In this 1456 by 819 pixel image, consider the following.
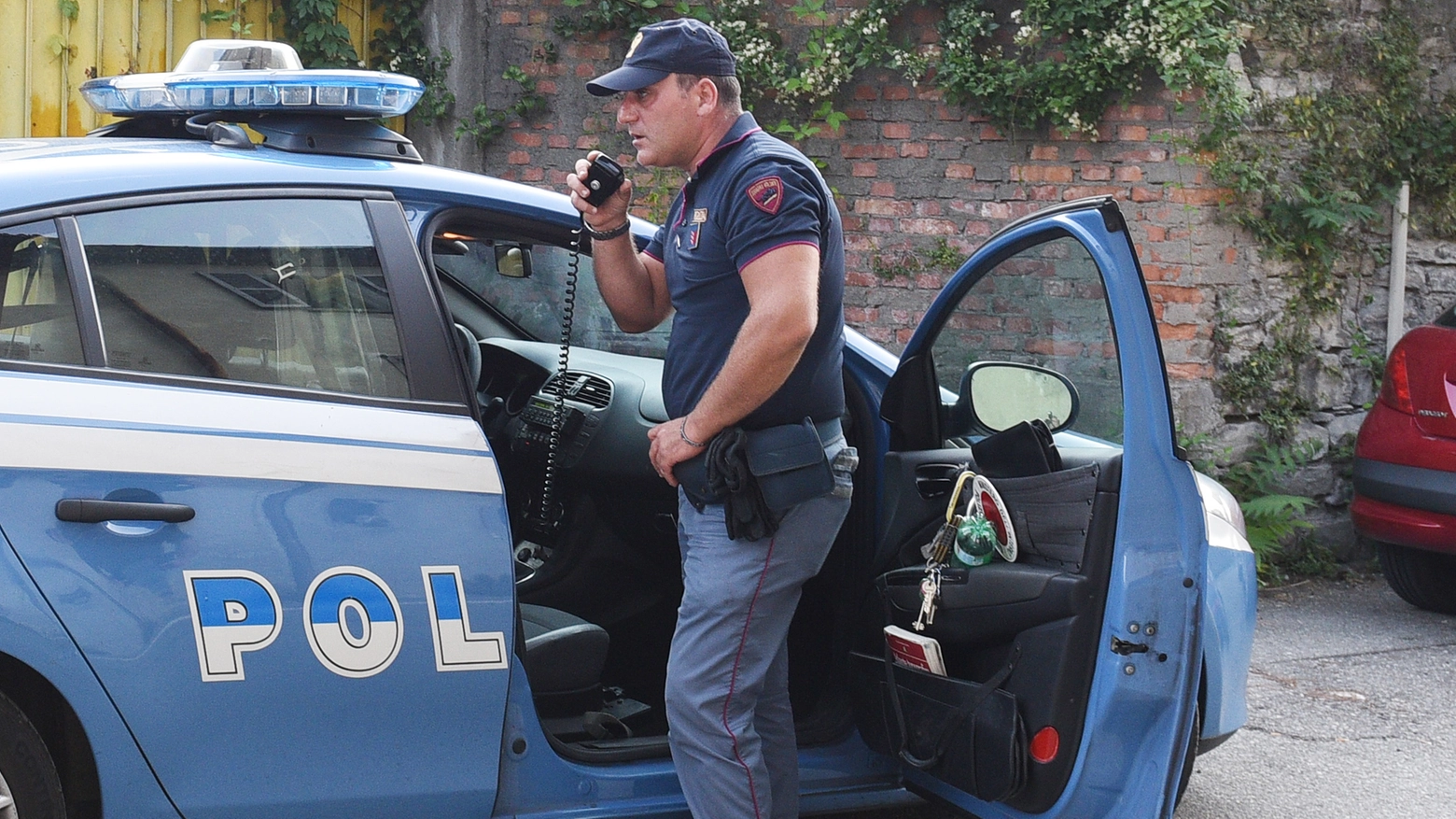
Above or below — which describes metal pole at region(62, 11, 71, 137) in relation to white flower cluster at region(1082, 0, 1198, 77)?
below

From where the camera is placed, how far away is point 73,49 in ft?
18.3

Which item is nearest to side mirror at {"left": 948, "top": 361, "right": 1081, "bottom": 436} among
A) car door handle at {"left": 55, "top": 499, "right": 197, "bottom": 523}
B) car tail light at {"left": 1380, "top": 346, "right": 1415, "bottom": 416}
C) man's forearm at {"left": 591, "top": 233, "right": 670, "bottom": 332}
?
man's forearm at {"left": 591, "top": 233, "right": 670, "bottom": 332}

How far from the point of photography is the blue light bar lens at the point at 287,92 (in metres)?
2.64

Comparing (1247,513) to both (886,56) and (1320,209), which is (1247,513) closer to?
(1320,209)

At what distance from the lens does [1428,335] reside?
5395mm

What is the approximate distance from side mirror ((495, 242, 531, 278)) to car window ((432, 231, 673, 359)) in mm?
54

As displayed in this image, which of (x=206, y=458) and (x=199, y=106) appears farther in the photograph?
(x=199, y=106)

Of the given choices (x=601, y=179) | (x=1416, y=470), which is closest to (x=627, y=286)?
(x=601, y=179)

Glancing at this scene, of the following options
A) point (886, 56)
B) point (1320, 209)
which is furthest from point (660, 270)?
point (1320, 209)

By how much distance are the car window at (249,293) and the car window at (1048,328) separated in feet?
4.30

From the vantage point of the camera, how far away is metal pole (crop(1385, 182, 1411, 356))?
251 inches

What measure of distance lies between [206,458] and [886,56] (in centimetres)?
452

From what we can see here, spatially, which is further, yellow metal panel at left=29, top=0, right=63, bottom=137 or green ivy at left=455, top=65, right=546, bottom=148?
green ivy at left=455, top=65, right=546, bottom=148

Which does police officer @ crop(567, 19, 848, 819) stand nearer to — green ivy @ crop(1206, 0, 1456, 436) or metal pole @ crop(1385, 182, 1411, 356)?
green ivy @ crop(1206, 0, 1456, 436)
